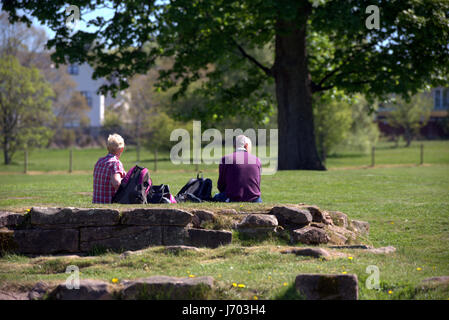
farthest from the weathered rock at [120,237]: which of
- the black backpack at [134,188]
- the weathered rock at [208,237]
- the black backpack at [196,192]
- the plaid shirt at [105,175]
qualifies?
the black backpack at [196,192]

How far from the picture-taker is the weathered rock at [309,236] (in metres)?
7.86

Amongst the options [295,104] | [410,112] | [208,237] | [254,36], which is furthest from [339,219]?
[410,112]

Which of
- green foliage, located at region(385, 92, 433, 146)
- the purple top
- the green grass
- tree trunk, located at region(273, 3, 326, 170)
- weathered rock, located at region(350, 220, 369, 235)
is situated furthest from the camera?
green foliage, located at region(385, 92, 433, 146)

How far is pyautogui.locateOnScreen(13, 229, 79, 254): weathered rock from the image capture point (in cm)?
762

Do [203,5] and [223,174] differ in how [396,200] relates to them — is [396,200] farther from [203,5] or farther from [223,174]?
[203,5]

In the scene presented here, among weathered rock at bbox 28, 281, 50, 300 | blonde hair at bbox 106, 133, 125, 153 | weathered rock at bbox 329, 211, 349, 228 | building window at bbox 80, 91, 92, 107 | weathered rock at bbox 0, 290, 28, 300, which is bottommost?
weathered rock at bbox 0, 290, 28, 300

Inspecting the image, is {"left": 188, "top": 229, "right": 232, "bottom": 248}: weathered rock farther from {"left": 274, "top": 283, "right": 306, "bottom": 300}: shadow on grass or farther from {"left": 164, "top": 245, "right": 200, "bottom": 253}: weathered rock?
{"left": 274, "top": 283, "right": 306, "bottom": 300}: shadow on grass

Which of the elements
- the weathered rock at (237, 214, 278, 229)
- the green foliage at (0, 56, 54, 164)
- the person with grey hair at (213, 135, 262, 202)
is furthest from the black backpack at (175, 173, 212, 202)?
the green foliage at (0, 56, 54, 164)

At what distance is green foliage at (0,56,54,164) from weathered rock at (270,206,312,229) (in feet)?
108

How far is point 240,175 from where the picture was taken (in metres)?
9.03

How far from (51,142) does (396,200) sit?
5418 centimetres

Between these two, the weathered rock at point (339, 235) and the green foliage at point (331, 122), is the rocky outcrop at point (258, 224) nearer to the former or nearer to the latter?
the weathered rock at point (339, 235)

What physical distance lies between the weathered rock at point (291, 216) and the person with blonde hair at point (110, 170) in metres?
2.43

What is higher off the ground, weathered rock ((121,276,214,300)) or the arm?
the arm
